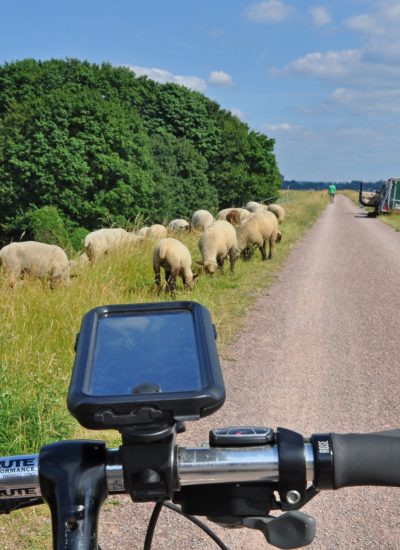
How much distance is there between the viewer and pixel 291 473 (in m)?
1.20

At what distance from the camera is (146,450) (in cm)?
113

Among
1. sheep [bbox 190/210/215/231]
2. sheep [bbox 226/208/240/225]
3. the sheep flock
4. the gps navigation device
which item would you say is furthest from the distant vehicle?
the gps navigation device

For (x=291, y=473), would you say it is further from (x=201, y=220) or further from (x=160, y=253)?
(x=201, y=220)

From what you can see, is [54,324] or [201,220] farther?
[201,220]

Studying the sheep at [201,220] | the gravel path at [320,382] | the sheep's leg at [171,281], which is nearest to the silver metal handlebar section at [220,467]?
the gravel path at [320,382]

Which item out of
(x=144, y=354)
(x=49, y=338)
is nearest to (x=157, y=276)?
(x=49, y=338)

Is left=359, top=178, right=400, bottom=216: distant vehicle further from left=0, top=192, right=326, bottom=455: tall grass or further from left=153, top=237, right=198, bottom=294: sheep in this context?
left=153, top=237, right=198, bottom=294: sheep

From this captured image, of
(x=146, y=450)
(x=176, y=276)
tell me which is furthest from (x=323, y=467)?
(x=176, y=276)

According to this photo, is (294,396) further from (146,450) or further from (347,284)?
(347,284)

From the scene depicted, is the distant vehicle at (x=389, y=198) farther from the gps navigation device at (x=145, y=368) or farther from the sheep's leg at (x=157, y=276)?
the gps navigation device at (x=145, y=368)

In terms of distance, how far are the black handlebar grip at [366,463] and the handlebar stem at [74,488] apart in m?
0.48

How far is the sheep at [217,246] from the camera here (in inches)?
515

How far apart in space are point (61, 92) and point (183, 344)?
99.7 ft

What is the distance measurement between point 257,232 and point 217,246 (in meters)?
2.85
